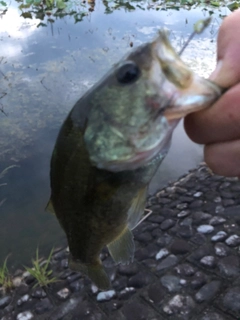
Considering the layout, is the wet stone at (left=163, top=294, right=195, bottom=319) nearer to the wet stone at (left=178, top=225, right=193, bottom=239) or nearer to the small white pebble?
the wet stone at (left=178, top=225, right=193, bottom=239)

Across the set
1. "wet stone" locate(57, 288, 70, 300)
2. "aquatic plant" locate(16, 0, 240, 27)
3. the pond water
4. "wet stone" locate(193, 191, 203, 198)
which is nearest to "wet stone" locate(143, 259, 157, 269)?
"wet stone" locate(57, 288, 70, 300)

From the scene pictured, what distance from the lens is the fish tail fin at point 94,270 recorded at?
6.03 feet

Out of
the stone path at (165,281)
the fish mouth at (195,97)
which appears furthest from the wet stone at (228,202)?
the fish mouth at (195,97)

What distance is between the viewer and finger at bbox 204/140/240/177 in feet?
4.00

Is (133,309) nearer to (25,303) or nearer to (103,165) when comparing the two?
(25,303)

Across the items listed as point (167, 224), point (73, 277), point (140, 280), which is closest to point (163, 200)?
point (167, 224)

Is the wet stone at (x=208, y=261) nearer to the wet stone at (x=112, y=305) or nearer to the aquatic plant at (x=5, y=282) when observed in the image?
the wet stone at (x=112, y=305)

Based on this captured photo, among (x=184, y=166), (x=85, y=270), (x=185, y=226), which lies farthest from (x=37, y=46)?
(x=85, y=270)

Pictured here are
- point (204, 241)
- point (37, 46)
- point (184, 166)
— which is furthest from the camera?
point (37, 46)

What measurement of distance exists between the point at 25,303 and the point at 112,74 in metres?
2.55

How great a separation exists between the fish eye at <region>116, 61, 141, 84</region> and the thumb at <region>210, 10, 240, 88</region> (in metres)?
0.24

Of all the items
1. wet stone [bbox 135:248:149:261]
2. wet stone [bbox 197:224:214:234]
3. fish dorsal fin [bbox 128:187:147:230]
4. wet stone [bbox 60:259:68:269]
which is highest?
fish dorsal fin [bbox 128:187:147:230]

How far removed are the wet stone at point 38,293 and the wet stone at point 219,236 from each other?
1.56 m

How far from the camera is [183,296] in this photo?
9.55 ft
